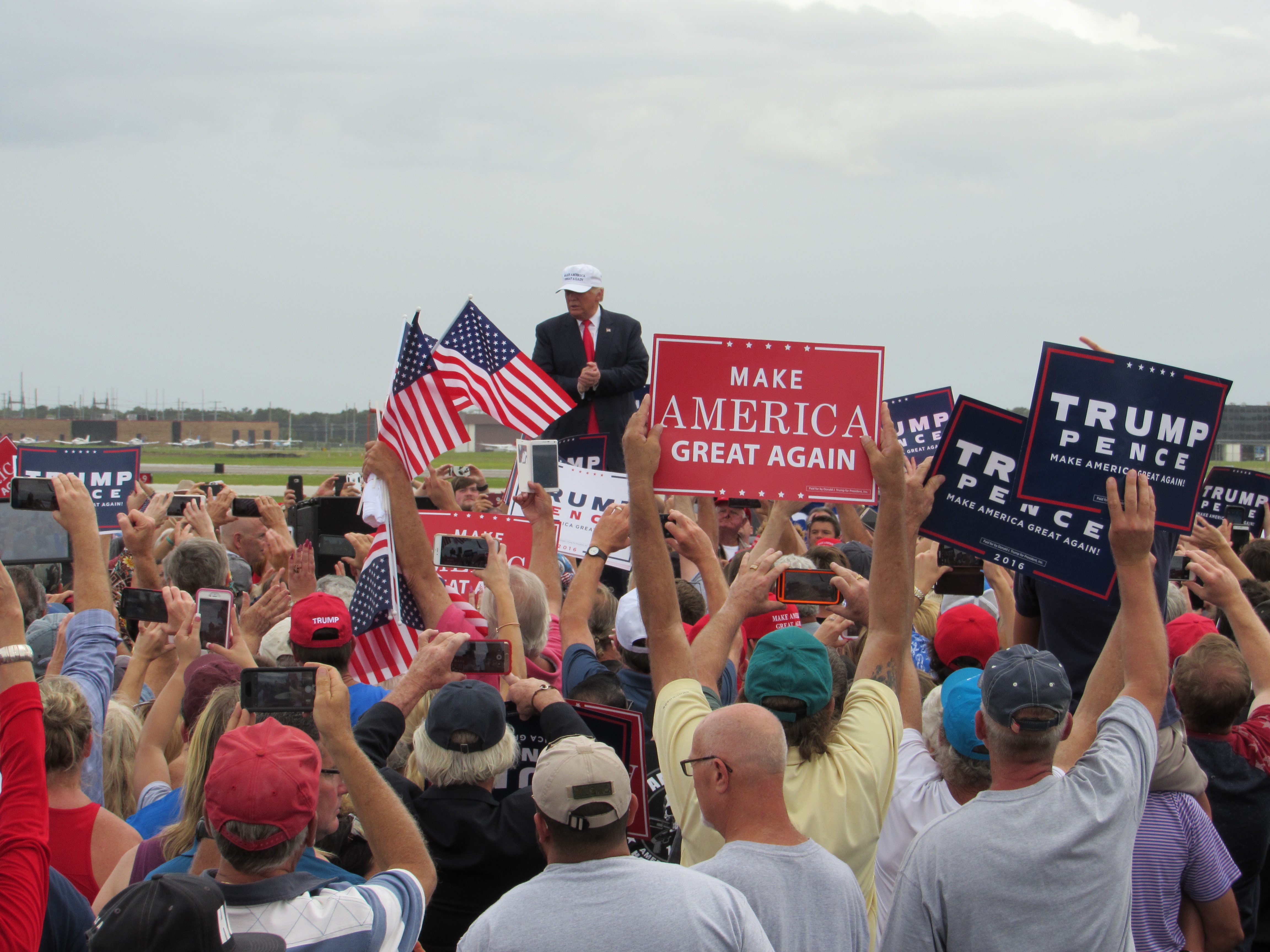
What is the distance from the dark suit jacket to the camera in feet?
37.6

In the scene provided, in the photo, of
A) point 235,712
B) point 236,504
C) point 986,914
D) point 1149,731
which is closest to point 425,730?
point 235,712

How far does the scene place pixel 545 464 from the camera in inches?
287

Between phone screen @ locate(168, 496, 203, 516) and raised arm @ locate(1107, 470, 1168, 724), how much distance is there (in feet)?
19.5

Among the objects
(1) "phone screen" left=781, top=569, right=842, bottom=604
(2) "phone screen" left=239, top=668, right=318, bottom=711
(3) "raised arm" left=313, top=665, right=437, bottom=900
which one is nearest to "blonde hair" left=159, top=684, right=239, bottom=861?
(2) "phone screen" left=239, top=668, right=318, bottom=711

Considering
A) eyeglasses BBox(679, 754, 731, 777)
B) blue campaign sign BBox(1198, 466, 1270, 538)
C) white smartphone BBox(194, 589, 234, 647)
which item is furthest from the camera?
blue campaign sign BBox(1198, 466, 1270, 538)

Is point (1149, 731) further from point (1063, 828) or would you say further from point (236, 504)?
point (236, 504)

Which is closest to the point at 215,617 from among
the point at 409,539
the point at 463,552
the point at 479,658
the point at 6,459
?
the point at 409,539

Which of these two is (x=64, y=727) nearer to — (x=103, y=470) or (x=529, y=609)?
(x=529, y=609)

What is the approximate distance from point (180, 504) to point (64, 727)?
8.71m

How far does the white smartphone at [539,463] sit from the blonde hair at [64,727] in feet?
11.9

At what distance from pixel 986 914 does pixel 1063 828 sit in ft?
0.94

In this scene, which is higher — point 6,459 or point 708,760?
point 6,459

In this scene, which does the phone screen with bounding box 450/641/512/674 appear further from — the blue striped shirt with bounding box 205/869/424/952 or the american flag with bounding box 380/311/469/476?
the american flag with bounding box 380/311/469/476

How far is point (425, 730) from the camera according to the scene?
3844mm
